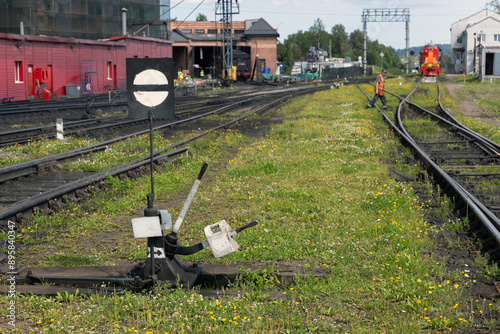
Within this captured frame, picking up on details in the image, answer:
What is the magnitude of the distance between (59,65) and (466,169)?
35.9 metres

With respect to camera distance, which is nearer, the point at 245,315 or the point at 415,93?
the point at 245,315

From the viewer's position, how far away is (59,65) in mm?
42312

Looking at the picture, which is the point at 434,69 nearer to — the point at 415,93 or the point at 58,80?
the point at 415,93

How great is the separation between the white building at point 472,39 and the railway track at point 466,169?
52669mm

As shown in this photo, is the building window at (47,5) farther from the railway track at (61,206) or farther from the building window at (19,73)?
the railway track at (61,206)

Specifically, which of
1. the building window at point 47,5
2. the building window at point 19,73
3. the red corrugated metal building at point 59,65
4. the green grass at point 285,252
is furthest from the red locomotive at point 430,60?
the green grass at point 285,252

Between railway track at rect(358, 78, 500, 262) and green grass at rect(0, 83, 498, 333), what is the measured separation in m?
0.69

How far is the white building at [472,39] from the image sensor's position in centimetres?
8416

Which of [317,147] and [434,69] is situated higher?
[434,69]

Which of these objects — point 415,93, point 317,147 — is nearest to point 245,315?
point 317,147

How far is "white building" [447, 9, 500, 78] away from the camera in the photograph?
84162 mm

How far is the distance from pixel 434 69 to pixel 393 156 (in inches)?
1902

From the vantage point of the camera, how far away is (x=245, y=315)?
17.0 feet

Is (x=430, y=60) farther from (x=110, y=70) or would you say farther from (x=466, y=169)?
(x=466, y=169)
